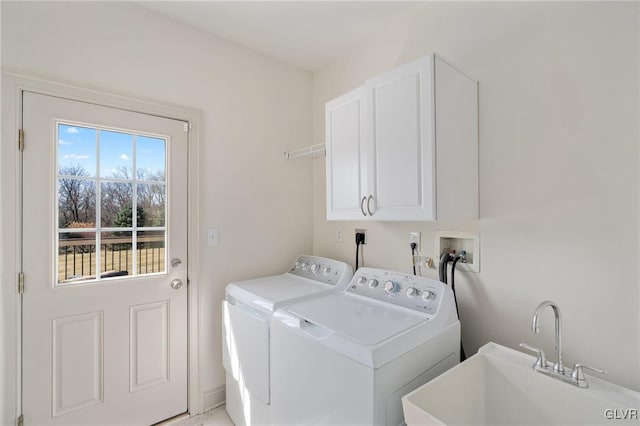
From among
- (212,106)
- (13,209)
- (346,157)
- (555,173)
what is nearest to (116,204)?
(13,209)

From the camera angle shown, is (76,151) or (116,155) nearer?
(76,151)

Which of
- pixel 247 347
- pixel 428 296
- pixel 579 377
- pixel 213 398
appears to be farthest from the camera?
pixel 213 398

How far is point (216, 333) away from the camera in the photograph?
6.88 ft

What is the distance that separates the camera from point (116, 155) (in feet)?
5.81

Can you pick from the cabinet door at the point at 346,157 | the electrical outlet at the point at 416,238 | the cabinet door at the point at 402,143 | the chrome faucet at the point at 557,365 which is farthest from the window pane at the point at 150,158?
the chrome faucet at the point at 557,365

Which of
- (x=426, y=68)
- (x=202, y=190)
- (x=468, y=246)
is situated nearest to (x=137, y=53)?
(x=202, y=190)

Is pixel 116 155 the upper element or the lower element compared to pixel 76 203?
upper

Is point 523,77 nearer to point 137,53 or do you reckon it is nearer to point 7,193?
point 137,53

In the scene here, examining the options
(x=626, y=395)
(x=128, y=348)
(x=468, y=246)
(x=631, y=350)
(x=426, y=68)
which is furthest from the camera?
(x=128, y=348)

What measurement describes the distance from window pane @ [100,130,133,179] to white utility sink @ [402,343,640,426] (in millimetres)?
1911

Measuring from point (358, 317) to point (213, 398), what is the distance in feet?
4.65

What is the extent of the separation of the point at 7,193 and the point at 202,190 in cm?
94

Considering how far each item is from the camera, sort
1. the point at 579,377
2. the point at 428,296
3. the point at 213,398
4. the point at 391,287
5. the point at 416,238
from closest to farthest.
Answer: the point at 579,377 < the point at 428,296 < the point at 391,287 < the point at 416,238 < the point at 213,398

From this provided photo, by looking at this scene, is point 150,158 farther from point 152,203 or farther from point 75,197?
point 75,197
